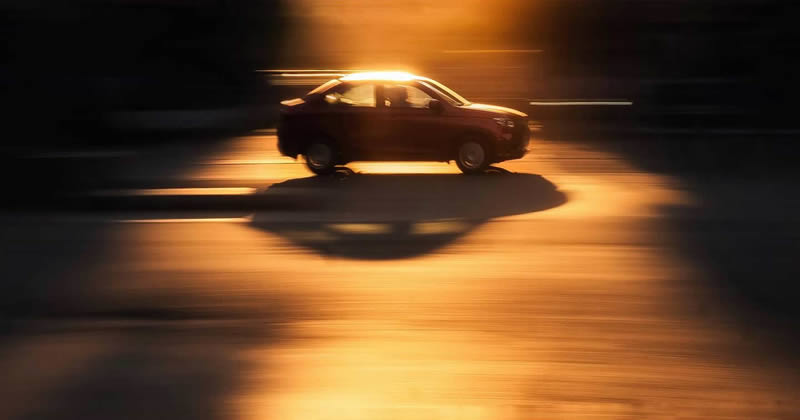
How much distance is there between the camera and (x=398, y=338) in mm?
7023

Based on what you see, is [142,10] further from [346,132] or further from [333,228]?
[333,228]

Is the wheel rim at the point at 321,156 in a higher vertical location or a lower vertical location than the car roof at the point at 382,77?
lower

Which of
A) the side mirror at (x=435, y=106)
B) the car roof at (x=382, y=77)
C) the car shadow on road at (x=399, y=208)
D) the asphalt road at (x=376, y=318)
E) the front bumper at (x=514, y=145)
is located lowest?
the car shadow on road at (x=399, y=208)

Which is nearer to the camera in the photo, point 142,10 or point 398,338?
point 398,338

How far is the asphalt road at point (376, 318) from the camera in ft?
19.3

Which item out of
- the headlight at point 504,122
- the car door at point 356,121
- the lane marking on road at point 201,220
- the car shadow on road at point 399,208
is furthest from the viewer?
the car door at point 356,121

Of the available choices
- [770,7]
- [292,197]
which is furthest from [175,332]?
[770,7]

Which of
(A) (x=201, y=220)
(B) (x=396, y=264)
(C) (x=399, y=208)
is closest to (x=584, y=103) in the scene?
(C) (x=399, y=208)

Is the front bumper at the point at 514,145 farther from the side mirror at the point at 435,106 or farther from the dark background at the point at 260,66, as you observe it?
the dark background at the point at 260,66

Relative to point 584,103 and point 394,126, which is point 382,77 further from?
point 584,103

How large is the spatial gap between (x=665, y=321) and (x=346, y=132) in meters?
9.51

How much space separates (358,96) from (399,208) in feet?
13.2

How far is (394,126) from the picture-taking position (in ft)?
52.6

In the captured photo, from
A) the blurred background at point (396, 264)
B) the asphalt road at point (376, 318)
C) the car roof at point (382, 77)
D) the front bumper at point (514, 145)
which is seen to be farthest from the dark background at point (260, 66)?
the asphalt road at point (376, 318)
